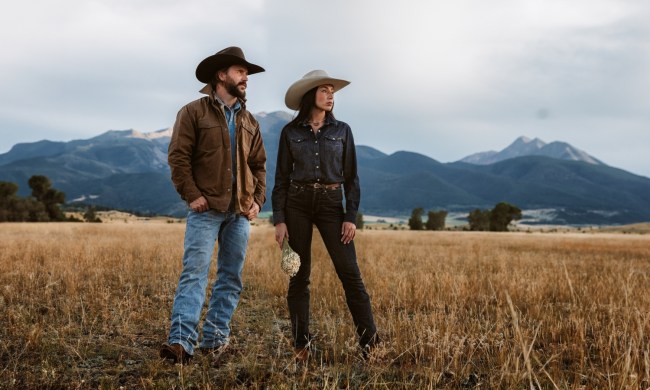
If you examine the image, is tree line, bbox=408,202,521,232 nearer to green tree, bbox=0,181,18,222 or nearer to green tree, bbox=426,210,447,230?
green tree, bbox=426,210,447,230

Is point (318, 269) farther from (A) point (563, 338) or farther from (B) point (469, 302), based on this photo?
(A) point (563, 338)

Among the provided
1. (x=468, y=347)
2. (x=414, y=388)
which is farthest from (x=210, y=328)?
(x=468, y=347)

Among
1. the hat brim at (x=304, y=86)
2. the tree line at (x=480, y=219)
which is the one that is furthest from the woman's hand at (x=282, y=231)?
the tree line at (x=480, y=219)

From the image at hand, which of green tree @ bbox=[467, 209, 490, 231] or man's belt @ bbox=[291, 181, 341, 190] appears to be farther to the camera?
green tree @ bbox=[467, 209, 490, 231]

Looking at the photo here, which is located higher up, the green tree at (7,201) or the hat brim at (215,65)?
the hat brim at (215,65)

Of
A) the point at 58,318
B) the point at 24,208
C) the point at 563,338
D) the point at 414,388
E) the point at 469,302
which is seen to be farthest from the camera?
the point at 24,208

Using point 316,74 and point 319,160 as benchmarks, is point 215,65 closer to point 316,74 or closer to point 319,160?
point 316,74

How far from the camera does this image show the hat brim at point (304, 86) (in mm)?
4477

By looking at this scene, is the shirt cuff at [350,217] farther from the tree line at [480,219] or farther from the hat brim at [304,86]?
the tree line at [480,219]

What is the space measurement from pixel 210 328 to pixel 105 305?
7.52ft

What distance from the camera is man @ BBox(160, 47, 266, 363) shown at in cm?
426

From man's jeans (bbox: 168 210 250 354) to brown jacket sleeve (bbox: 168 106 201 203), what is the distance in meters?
0.25

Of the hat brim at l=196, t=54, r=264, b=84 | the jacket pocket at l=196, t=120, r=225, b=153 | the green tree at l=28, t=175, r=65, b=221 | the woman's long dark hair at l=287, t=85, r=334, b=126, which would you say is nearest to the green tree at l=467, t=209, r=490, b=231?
the green tree at l=28, t=175, r=65, b=221

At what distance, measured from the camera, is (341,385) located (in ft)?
11.9
